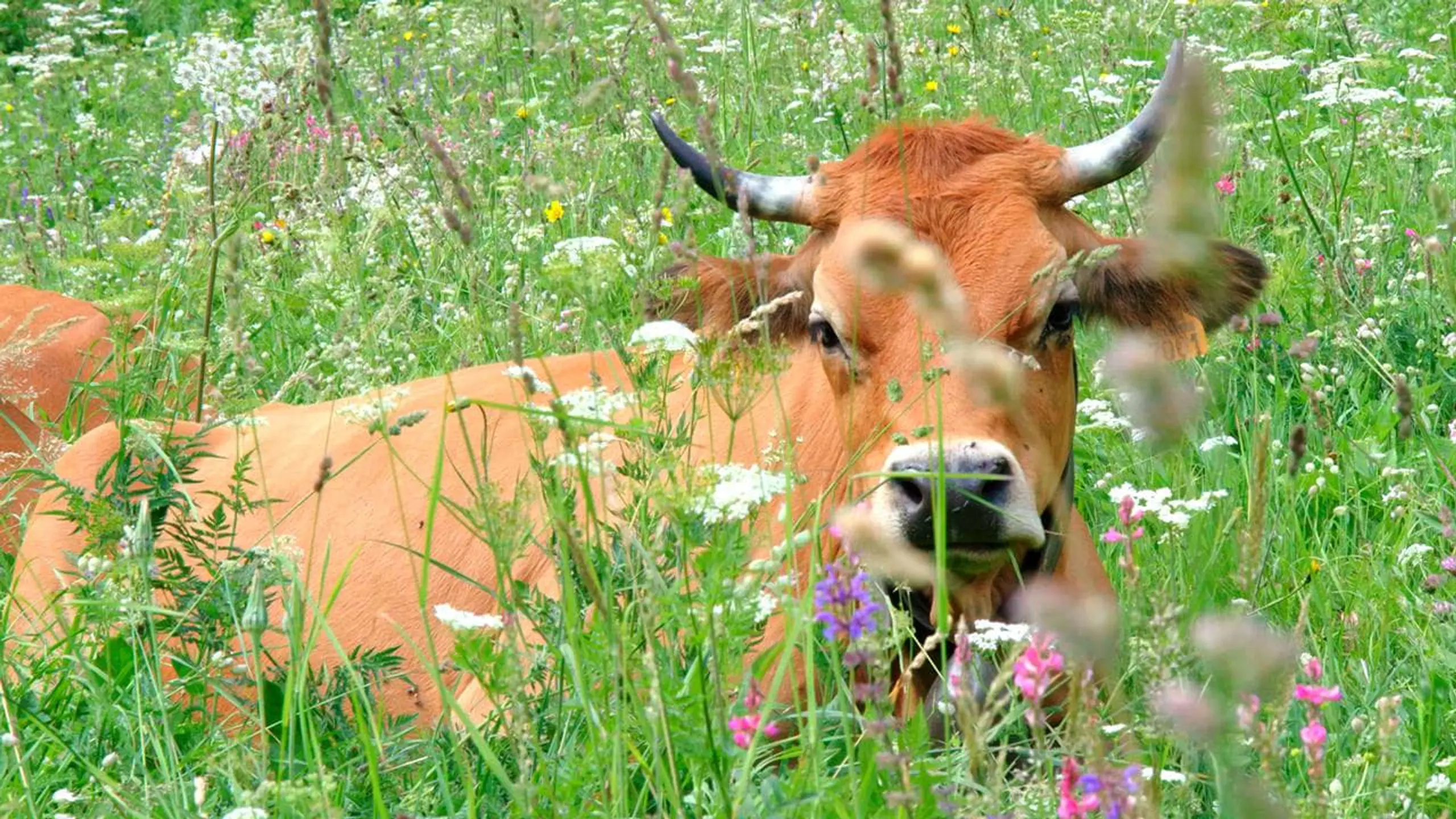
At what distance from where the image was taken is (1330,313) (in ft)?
17.0

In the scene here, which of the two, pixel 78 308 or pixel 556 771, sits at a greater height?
pixel 556 771

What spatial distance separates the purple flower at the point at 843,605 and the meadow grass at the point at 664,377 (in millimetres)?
77

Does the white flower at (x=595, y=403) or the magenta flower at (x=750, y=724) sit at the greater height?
the white flower at (x=595, y=403)

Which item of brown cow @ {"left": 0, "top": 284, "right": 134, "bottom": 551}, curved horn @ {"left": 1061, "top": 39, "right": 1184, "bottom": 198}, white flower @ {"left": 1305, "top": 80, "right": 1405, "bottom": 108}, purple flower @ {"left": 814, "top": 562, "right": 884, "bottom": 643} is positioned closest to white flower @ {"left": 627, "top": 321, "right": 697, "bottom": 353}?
purple flower @ {"left": 814, "top": 562, "right": 884, "bottom": 643}

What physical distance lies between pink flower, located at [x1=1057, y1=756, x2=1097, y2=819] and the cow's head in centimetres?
150

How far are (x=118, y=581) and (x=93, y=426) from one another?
136 inches

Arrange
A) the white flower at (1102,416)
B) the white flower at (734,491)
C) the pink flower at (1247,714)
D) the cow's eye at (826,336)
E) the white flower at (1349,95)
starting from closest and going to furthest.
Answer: the pink flower at (1247,714), the white flower at (734,491), the white flower at (1102,416), the cow's eye at (826,336), the white flower at (1349,95)

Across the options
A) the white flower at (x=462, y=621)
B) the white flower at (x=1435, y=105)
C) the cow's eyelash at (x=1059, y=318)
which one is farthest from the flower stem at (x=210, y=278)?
the white flower at (x=1435, y=105)

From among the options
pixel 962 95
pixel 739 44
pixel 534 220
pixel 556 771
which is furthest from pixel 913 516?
pixel 739 44

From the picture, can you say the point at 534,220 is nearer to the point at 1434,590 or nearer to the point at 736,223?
the point at 736,223

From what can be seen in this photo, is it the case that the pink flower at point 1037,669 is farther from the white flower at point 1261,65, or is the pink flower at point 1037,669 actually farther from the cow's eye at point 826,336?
the white flower at point 1261,65

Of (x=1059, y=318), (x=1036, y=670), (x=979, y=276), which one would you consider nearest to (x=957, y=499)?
(x=979, y=276)

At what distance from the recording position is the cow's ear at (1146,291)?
14.0 ft

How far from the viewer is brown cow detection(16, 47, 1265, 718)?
3396 millimetres
